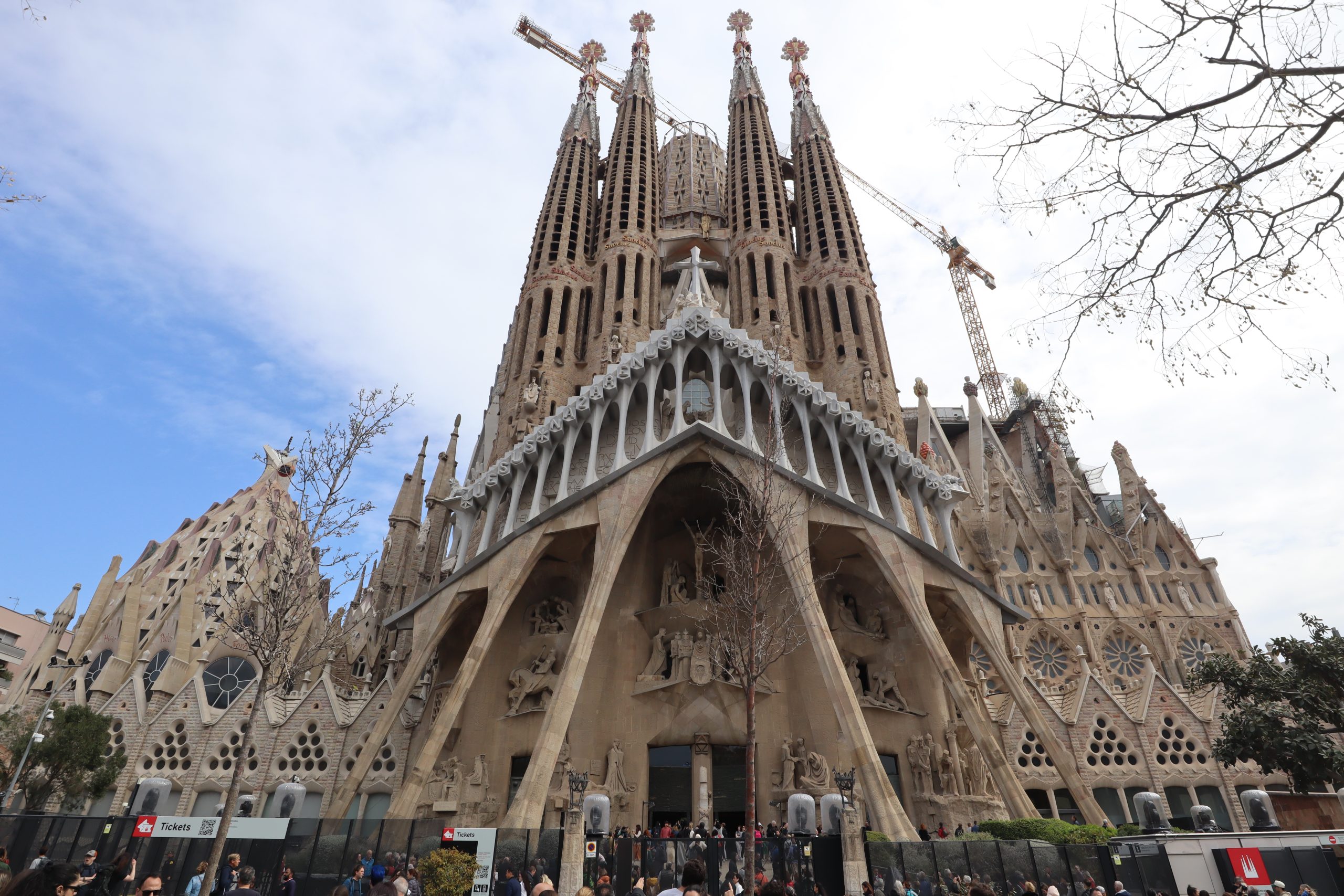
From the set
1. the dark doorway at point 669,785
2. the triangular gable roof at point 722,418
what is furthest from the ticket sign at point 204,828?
the triangular gable roof at point 722,418

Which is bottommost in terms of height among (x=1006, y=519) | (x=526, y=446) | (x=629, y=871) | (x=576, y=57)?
(x=629, y=871)

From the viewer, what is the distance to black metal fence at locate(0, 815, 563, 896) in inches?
375

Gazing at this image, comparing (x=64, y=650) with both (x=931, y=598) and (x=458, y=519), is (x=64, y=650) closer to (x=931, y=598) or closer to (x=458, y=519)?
(x=458, y=519)

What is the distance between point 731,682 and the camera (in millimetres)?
19078

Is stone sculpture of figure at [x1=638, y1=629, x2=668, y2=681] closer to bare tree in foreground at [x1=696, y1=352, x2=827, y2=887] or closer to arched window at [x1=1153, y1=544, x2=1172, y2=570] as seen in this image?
bare tree in foreground at [x1=696, y1=352, x2=827, y2=887]

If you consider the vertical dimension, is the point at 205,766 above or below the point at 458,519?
below

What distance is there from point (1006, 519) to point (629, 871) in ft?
94.5

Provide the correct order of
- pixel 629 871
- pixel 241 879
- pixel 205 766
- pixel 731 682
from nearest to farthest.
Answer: pixel 241 879 < pixel 629 871 < pixel 731 682 < pixel 205 766

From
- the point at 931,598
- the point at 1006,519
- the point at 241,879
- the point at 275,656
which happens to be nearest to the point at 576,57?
the point at 1006,519

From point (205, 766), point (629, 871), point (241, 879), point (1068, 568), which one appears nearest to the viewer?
point (241, 879)

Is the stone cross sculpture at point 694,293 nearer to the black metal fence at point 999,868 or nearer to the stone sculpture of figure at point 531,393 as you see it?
the stone sculpture of figure at point 531,393

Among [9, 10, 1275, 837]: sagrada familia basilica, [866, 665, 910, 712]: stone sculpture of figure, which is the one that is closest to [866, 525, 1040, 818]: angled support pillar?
[9, 10, 1275, 837]: sagrada familia basilica

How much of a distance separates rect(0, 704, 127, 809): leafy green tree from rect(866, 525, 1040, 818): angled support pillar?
21950 millimetres

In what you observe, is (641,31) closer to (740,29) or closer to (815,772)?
(740,29)
